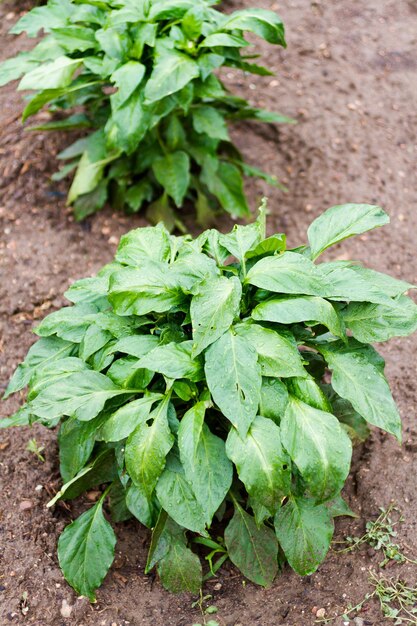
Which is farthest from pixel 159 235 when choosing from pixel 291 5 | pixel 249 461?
pixel 291 5

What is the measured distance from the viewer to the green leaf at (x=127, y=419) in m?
2.73

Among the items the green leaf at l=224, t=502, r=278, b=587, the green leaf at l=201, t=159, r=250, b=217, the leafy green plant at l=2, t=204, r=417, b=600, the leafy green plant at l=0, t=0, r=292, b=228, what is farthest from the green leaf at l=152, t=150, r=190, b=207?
the green leaf at l=224, t=502, r=278, b=587

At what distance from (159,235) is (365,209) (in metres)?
0.81

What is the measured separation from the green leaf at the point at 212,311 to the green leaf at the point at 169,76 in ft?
4.71

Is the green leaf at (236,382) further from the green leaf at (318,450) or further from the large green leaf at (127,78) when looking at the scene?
the large green leaf at (127,78)

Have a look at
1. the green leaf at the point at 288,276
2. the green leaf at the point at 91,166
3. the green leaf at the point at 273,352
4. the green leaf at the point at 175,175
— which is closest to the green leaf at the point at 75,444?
the green leaf at the point at 273,352

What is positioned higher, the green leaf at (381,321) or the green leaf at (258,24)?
the green leaf at (258,24)

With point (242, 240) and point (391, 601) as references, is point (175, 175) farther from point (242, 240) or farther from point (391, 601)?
point (391, 601)

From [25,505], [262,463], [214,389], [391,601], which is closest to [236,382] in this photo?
[214,389]

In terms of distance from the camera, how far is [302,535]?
9.53 feet

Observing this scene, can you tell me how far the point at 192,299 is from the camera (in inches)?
109

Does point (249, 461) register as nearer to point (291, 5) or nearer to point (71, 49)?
point (71, 49)

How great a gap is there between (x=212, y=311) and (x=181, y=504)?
0.68 metres

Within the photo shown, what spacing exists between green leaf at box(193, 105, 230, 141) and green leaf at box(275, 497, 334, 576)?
2171 mm
